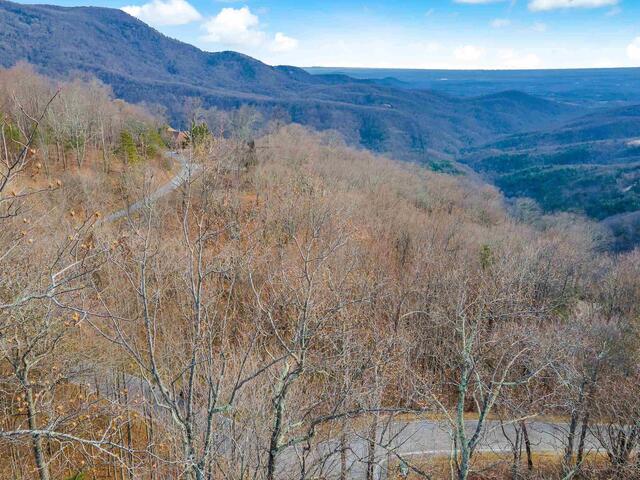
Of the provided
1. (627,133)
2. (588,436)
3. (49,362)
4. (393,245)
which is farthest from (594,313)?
(627,133)

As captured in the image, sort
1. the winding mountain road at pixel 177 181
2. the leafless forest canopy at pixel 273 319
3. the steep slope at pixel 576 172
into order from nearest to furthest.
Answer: the winding mountain road at pixel 177 181, the leafless forest canopy at pixel 273 319, the steep slope at pixel 576 172

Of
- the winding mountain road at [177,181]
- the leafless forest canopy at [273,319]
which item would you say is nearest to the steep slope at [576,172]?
the leafless forest canopy at [273,319]

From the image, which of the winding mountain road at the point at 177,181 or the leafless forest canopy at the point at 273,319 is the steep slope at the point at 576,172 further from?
the winding mountain road at the point at 177,181

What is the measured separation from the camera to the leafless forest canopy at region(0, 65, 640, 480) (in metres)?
7.07

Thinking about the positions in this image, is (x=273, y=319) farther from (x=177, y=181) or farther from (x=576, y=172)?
(x=576, y=172)

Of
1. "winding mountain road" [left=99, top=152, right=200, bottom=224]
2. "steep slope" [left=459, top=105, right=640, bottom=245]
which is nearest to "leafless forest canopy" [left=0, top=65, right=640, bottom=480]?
"winding mountain road" [left=99, top=152, right=200, bottom=224]

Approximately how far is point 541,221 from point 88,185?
5508 cm

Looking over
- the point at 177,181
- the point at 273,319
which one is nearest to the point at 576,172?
the point at 177,181

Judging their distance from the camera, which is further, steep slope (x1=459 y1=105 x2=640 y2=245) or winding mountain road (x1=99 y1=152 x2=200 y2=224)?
steep slope (x1=459 y1=105 x2=640 y2=245)

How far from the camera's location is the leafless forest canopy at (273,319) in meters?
7.07

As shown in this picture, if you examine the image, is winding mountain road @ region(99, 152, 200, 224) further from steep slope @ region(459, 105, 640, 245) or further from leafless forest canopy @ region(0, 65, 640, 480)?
steep slope @ region(459, 105, 640, 245)

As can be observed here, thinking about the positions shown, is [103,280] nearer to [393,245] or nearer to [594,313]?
[393,245]

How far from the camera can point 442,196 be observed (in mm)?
52438

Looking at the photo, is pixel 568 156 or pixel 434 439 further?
pixel 568 156
